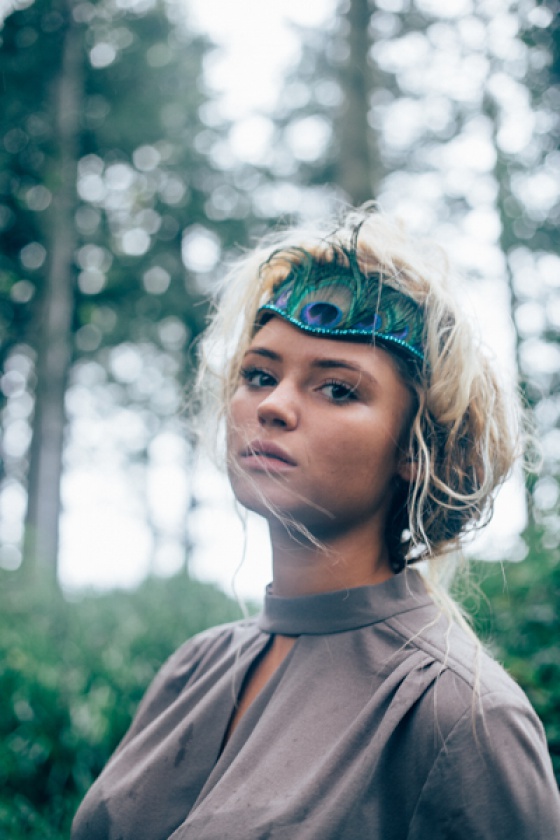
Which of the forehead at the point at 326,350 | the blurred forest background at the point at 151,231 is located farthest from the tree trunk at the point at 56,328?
the forehead at the point at 326,350

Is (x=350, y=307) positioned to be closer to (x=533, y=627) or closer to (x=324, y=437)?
(x=324, y=437)

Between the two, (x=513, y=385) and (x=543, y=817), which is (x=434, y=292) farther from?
(x=543, y=817)

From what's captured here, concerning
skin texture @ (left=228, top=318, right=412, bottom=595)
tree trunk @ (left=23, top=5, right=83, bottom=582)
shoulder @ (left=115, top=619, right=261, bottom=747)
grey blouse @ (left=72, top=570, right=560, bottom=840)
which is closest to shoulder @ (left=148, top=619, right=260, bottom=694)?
shoulder @ (left=115, top=619, right=261, bottom=747)

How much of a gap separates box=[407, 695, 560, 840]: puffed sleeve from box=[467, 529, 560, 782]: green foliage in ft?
2.59

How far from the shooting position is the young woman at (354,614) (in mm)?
1336

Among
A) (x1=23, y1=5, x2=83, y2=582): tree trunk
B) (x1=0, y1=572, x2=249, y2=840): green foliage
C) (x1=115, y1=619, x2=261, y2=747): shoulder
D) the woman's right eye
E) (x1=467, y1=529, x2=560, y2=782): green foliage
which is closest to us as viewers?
the woman's right eye

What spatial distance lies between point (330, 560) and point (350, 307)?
0.59 m

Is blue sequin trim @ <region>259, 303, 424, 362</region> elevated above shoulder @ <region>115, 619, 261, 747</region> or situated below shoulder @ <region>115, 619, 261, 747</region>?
above

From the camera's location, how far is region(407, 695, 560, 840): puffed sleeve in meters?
1.28

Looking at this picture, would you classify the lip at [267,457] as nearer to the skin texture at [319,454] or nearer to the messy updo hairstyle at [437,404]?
the skin texture at [319,454]

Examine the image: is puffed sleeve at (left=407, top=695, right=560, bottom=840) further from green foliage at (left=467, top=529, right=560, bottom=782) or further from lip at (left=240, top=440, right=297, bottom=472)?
green foliage at (left=467, top=529, right=560, bottom=782)

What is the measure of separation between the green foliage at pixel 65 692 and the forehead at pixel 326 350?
2.31 m

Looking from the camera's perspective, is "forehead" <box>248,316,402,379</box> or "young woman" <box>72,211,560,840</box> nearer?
"young woman" <box>72,211,560,840</box>

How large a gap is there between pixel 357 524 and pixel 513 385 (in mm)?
577
